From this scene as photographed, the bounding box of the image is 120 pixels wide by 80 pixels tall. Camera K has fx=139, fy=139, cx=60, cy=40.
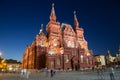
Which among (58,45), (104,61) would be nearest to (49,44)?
(58,45)

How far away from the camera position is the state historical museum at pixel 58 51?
6178cm

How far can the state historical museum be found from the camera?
61.8 meters

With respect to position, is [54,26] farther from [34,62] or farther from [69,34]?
[34,62]

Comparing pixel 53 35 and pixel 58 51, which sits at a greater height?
pixel 53 35

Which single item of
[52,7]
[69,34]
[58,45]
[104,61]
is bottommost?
[104,61]

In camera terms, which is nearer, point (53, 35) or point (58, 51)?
point (58, 51)

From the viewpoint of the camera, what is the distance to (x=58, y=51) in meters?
68.2

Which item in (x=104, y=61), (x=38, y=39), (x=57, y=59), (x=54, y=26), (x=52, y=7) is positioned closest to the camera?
(x=57, y=59)

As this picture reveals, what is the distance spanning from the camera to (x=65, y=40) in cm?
7356

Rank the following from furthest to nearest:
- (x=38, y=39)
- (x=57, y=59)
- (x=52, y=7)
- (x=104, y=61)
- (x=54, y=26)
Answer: (x=104, y=61) → (x=52, y=7) → (x=54, y=26) → (x=38, y=39) → (x=57, y=59)

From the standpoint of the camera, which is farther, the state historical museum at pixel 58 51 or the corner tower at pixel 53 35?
the corner tower at pixel 53 35

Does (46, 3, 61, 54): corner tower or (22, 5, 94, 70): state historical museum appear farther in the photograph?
(46, 3, 61, 54): corner tower

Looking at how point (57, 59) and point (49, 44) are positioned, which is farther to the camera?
point (49, 44)

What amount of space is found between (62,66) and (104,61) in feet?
247
